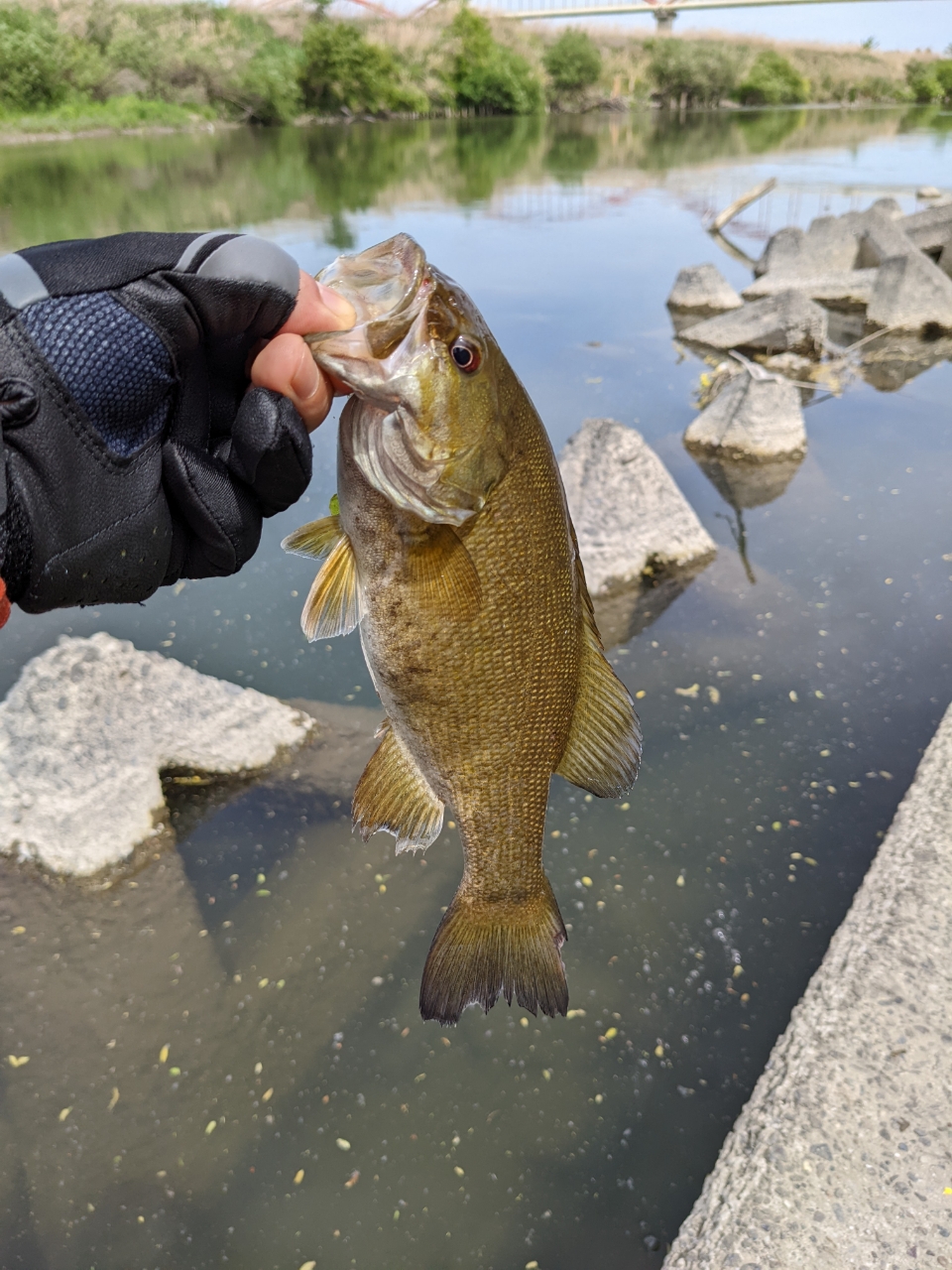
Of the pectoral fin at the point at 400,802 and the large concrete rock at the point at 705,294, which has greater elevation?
the pectoral fin at the point at 400,802

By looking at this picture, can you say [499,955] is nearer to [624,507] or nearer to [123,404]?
[123,404]

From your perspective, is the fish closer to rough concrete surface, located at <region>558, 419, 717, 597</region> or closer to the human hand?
the human hand

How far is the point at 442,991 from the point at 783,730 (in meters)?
3.77

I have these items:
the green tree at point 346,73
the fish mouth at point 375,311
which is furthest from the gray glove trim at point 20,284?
the green tree at point 346,73

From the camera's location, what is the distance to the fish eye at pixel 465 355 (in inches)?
64.3

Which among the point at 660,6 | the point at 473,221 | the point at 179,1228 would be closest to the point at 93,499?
the point at 179,1228

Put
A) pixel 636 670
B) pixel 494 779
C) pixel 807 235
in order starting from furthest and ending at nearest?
pixel 807 235
pixel 636 670
pixel 494 779

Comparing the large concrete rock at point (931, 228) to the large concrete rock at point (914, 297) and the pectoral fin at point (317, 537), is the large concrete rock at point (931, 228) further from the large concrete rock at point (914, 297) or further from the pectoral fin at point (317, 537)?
the pectoral fin at point (317, 537)

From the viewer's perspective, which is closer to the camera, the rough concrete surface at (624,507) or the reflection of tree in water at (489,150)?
the rough concrete surface at (624,507)

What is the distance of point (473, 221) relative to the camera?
22344 millimetres

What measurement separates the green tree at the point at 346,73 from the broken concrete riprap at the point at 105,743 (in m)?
60.4

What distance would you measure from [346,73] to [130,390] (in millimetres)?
63687

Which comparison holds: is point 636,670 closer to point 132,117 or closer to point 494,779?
point 494,779

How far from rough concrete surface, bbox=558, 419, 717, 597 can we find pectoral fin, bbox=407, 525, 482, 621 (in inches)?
180
